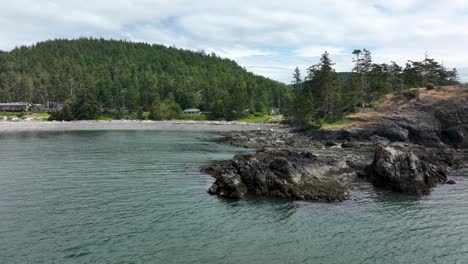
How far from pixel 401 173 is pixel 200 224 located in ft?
91.1

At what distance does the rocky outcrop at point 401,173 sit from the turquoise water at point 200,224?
211 centimetres

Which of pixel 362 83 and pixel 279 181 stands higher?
pixel 362 83

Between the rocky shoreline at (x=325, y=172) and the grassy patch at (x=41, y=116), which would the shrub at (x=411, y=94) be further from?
the grassy patch at (x=41, y=116)

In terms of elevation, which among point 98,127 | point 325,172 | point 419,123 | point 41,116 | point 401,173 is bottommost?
point 325,172

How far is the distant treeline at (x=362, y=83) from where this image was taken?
125 m

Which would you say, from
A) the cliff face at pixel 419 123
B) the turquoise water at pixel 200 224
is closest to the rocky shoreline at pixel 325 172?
the turquoise water at pixel 200 224

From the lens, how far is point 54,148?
266 ft

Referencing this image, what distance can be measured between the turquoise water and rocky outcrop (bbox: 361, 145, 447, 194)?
2105 mm

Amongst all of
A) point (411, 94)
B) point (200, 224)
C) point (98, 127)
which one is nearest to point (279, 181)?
point (200, 224)

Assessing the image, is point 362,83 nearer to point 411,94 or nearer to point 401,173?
point 411,94

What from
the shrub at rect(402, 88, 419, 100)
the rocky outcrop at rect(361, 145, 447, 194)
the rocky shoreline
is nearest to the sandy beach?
the shrub at rect(402, 88, 419, 100)

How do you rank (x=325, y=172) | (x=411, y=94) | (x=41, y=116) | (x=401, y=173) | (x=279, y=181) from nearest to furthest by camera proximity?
(x=279, y=181)
(x=401, y=173)
(x=325, y=172)
(x=411, y=94)
(x=41, y=116)

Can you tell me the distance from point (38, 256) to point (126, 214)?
989 cm

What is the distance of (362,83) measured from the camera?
128125 millimetres
